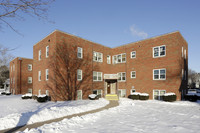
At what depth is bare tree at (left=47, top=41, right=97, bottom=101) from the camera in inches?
617

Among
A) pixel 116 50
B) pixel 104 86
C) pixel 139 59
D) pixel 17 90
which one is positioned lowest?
pixel 17 90

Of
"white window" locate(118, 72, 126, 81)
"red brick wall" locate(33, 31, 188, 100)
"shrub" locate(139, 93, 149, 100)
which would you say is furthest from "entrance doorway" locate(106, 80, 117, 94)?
"shrub" locate(139, 93, 149, 100)

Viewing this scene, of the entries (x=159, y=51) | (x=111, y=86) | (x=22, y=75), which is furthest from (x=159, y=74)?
(x=22, y=75)

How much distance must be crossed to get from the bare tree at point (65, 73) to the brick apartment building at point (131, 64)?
610 millimetres

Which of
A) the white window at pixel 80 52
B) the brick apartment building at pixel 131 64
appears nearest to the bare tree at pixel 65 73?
the white window at pixel 80 52

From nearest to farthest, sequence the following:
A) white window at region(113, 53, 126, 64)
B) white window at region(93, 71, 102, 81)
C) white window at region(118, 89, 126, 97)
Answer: white window at region(93, 71, 102, 81), white window at region(118, 89, 126, 97), white window at region(113, 53, 126, 64)

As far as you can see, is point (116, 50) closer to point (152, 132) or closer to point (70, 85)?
point (70, 85)

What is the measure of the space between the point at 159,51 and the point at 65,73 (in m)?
14.4

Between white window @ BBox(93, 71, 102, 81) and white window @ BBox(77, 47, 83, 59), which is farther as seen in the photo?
white window @ BBox(93, 71, 102, 81)

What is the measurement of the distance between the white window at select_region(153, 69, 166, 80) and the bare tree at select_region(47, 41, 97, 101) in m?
10.8

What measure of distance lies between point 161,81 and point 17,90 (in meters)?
32.1

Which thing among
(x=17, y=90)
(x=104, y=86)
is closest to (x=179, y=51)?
(x=104, y=86)

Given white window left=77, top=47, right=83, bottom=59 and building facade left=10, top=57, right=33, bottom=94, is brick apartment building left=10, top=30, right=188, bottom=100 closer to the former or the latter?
white window left=77, top=47, right=83, bottom=59

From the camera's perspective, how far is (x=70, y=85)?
16.8 meters
